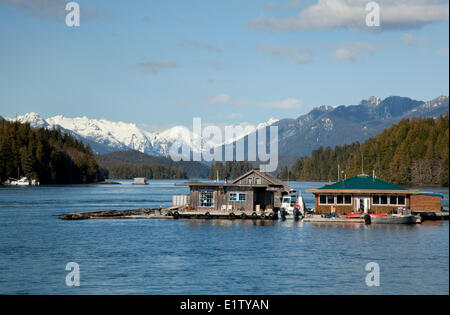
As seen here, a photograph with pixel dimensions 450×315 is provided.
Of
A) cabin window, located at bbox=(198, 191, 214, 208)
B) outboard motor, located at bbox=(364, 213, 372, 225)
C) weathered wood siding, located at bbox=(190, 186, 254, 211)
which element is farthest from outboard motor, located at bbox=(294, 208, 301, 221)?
cabin window, located at bbox=(198, 191, 214, 208)

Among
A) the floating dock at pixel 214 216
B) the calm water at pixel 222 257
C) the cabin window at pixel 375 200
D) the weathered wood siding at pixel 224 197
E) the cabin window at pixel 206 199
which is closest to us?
the calm water at pixel 222 257

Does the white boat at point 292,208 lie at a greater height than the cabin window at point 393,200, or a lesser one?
lesser

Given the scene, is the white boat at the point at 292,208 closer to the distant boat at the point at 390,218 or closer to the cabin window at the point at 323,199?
the cabin window at the point at 323,199

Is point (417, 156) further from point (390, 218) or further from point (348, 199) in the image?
point (390, 218)

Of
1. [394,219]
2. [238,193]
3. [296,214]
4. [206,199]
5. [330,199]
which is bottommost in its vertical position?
[394,219]

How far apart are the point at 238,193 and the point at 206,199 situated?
484 cm

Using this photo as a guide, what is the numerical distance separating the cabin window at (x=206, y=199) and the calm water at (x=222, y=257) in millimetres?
7369

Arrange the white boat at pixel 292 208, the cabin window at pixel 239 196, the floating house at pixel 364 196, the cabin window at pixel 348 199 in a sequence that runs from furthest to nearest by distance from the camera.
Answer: the cabin window at pixel 239 196 < the white boat at pixel 292 208 < the cabin window at pixel 348 199 < the floating house at pixel 364 196

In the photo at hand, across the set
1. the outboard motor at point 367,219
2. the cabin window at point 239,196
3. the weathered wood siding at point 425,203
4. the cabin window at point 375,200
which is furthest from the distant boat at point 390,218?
the cabin window at point 239,196

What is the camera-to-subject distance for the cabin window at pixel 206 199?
80.7 metres

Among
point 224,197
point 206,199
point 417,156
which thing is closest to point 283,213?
point 224,197

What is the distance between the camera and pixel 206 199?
266 ft

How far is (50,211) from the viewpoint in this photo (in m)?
96.2
